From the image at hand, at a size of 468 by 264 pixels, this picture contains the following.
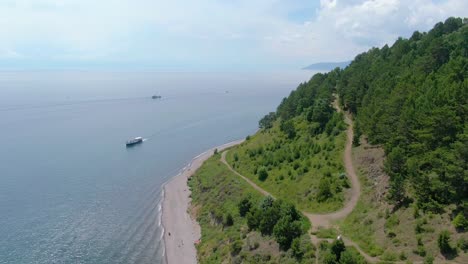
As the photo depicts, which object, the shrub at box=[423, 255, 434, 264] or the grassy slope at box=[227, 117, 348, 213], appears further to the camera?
Result: the grassy slope at box=[227, 117, 348, 213]

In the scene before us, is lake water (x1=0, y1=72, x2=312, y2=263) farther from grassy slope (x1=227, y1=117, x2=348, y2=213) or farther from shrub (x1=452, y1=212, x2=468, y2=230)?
shrub (x1=452, y1=212, x2=468, y2=230)

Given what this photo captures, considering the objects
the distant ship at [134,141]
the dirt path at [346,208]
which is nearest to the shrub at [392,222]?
the dirt path at [346,208]

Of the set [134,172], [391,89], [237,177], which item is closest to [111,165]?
[134,172]

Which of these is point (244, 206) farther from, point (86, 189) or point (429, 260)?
point (86, 189)

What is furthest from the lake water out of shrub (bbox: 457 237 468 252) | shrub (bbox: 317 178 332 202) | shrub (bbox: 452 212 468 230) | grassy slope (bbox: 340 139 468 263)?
shrub (bbox: 457 237 468 252)

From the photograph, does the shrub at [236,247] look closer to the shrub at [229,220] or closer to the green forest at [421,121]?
the shrub at [229,220]

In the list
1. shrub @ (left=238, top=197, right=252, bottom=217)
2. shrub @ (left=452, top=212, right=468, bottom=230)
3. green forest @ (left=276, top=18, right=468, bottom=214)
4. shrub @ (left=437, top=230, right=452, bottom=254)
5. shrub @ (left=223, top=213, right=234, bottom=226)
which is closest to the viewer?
shrub @ (left=437, top=230, right=452, bottom=254)

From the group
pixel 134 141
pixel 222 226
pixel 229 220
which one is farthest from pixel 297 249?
pixel 134 141

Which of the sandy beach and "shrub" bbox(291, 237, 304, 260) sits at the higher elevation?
"shrub" bbox(291, 237, 304, 260)
